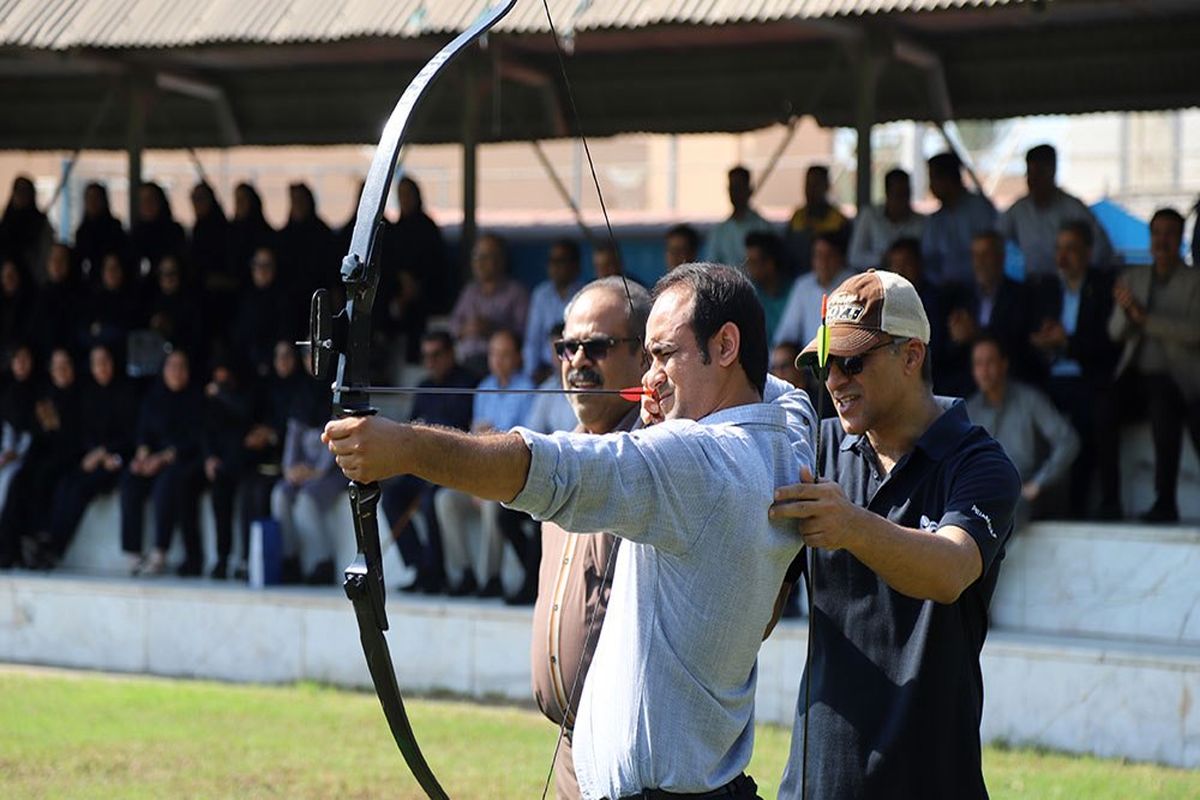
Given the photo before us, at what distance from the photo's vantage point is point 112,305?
13516mm

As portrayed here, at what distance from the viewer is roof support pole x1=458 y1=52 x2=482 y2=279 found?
43.2ft

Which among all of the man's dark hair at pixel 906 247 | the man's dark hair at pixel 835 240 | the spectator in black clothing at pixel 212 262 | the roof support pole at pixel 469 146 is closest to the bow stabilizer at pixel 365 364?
the man's dark hair at pixel 906 247

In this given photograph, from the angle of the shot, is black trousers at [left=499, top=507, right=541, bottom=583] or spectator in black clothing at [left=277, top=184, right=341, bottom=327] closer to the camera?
black trousers at [left=499, top=507, right=541, bottom=583]

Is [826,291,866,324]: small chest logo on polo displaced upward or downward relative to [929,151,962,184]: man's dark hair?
downward

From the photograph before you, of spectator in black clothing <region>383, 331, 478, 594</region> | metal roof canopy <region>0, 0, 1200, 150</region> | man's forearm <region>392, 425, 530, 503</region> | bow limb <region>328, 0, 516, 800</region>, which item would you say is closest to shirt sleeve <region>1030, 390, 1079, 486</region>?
metal roof canopy <region>0, 0, 1200, 150</region>

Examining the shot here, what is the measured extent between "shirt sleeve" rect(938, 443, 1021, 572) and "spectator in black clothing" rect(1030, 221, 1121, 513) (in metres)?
6.48

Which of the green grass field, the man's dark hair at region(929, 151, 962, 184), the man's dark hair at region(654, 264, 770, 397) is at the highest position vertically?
the man's dark hair at region(929, 151, 962, 184)

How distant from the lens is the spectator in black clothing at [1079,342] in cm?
969

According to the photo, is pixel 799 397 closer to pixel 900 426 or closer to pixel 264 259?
pixel 900 426

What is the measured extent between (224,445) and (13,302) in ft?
10.5

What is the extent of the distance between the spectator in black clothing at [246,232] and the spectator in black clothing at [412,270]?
37.4 inches

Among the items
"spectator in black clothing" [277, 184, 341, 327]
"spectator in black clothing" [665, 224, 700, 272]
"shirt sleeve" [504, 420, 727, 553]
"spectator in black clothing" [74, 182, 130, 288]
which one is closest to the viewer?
"shirt sleeve" [504, 420, 727, 553]

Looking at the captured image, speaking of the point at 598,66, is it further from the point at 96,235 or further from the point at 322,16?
the point at 96,235

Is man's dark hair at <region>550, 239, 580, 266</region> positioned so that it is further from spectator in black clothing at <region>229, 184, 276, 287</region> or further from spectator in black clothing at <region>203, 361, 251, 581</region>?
spectator in black clothing at <region>229, 184, 276, 287</region>
